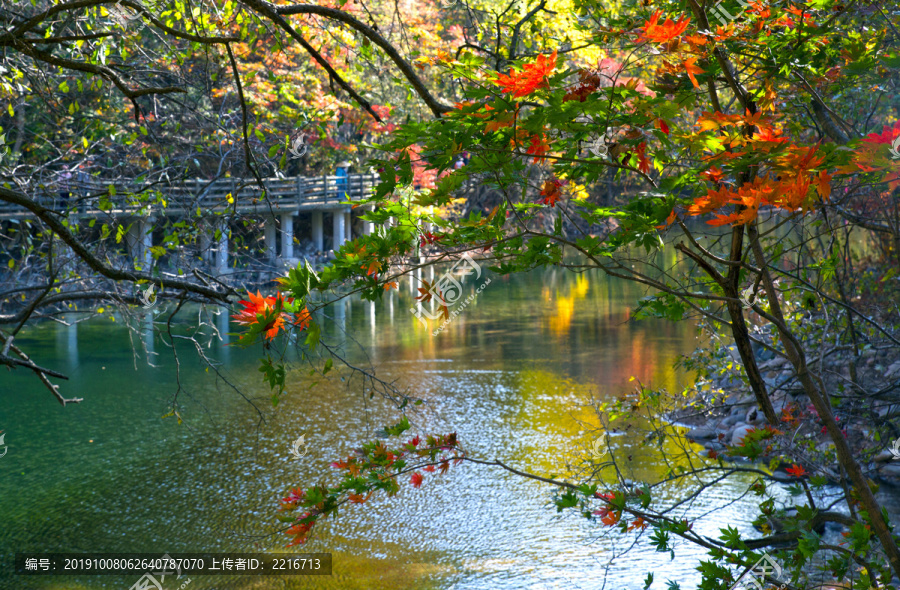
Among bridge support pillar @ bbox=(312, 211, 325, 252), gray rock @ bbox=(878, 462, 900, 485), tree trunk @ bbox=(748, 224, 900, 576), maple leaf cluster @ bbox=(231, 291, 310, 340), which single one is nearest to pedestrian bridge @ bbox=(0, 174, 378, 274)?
bridge support pillar @ bbox=(312, 211, 325, 252)

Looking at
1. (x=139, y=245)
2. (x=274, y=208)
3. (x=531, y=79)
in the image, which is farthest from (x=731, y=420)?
(x=531, y=79)

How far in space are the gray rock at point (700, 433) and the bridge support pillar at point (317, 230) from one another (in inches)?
494

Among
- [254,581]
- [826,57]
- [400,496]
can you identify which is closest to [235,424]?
[400,496]

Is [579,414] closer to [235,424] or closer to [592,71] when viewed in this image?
[235,424]

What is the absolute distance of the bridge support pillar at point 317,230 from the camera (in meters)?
18.0

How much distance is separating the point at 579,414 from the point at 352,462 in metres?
5.31

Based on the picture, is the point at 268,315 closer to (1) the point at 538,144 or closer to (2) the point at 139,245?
(1) the point at 538,144

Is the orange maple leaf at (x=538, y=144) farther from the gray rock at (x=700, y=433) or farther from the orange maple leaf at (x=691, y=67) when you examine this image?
the gray rock at (x=700, y=433)

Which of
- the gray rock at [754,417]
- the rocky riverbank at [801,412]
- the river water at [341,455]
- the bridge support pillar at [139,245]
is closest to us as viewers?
the bridge support pillar at [139,245]

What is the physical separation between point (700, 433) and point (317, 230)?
42.6 feet

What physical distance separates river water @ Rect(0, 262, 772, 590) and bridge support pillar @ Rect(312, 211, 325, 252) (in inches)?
290

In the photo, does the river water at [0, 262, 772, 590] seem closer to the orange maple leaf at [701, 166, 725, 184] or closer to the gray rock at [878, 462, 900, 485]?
the gray rock at [878, 462, 900, 485]

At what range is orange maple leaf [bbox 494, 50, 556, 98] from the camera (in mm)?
1521

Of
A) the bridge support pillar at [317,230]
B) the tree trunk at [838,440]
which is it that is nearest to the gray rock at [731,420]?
the tree trunk at [838,440]
